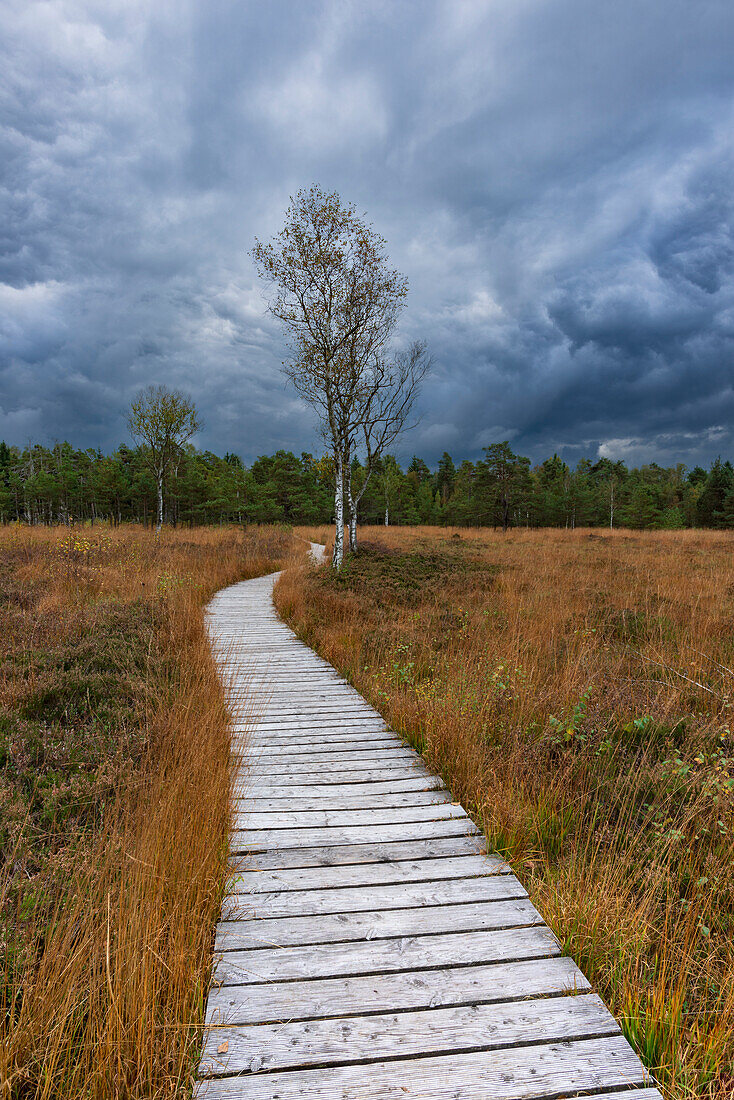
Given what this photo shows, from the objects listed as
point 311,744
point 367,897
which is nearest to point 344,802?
point 367,897

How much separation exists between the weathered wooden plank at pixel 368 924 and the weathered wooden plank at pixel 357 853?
1.22ft

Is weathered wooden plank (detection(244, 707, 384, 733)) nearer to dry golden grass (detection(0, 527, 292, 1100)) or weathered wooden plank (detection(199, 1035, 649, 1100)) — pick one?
dry golden grass (detection(0, 527, 292, 1100))

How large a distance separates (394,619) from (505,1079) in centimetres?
649

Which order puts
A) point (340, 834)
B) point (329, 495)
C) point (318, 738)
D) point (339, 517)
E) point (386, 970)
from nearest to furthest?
point (386, 970) < point (340, 834) < point (318, 738) < point (339, 517) < point (329, 495)

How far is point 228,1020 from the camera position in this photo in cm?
174

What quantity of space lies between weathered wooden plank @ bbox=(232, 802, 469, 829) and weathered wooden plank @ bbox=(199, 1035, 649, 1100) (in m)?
1.43

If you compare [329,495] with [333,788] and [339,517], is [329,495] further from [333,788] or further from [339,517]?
[333,788]

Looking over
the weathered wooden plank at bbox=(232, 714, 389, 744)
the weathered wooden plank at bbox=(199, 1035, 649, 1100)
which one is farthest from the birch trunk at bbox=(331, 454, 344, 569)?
the weathered wooden plank at bbox=(199, 1035, 649, 1100)

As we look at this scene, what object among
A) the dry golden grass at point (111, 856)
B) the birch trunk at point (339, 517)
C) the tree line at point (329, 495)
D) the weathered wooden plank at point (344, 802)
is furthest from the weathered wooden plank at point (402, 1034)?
the tree line at point (329, 495)

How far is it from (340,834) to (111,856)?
1259 millimetres

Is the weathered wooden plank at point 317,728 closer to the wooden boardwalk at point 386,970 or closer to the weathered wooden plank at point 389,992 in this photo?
the wooden boardwalk at point 386,970

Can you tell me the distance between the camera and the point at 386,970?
6.41 ft

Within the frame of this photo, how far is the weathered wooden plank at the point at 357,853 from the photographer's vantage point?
2.64 meters

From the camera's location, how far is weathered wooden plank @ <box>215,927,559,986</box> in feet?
6.37
